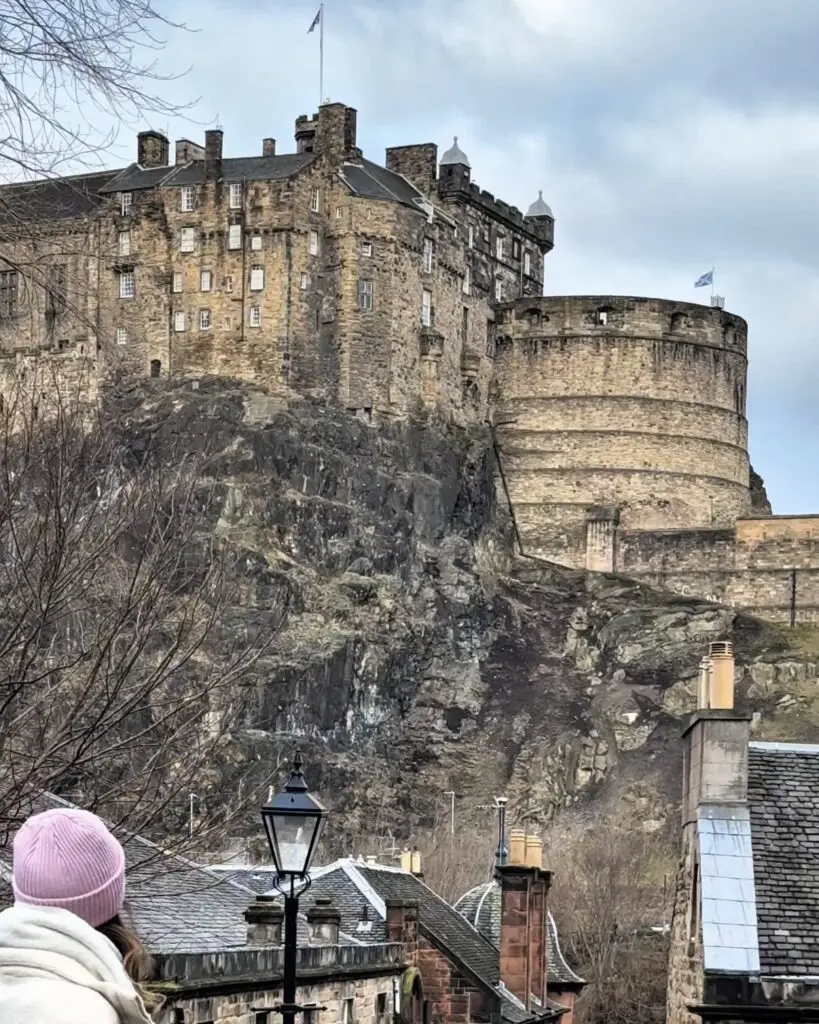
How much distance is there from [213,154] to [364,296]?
8.28 metres

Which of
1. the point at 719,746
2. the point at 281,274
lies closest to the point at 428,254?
the point at 281,274

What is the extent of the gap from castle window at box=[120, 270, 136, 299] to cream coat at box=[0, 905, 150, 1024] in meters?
84.7

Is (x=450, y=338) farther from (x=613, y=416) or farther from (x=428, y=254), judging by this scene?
(x=613, y=416)

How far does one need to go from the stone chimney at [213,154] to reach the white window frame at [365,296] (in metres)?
7.00

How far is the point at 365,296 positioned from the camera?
89125 mm

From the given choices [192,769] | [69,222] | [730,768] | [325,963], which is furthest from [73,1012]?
[69,222]

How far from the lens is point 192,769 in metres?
16.3

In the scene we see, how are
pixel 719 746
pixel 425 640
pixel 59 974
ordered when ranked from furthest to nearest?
pixel 425 640 → pixel 719 746 → pixel 59 974

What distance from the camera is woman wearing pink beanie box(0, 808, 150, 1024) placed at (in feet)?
17.2

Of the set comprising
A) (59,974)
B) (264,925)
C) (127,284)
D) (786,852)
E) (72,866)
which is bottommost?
(264,925)

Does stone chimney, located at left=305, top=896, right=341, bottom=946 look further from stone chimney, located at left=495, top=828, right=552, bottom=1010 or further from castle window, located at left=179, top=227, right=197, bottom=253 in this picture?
castle window, located at left=179, top=227, right=197, bottom=253

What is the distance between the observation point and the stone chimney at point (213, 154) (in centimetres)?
8912

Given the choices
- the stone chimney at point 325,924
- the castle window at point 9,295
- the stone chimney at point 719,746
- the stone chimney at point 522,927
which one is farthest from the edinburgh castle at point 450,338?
the stone chimney at point 719,746

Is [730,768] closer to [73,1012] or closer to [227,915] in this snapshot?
[227,915]
